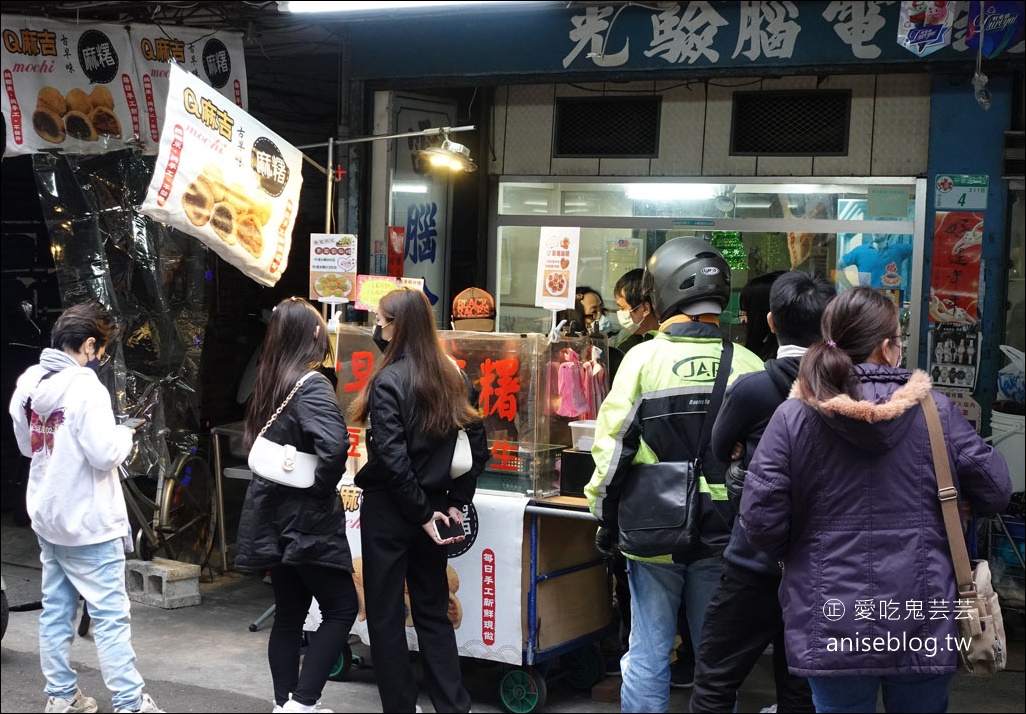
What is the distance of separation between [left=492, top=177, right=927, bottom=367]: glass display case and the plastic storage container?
2.97m

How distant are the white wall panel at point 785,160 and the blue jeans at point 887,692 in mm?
5294

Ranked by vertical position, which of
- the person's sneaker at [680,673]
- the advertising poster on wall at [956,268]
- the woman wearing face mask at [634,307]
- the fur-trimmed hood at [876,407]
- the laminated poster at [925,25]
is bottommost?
the person's sneaker at [680,673]

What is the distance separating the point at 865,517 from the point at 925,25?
154 inches

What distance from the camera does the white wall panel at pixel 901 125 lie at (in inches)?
302

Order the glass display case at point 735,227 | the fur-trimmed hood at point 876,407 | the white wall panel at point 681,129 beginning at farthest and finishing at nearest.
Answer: the white wall panel at point 681,129
the glass display case at point 735,227
the fur-trimmed hood at point 876,407

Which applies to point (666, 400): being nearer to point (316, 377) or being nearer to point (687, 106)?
point (316, 377)

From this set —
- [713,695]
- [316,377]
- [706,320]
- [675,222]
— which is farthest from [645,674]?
[675,222]

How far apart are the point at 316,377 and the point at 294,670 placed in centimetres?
132

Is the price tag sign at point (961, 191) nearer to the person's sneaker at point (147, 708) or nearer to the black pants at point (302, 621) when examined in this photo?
the black pants at point (302, 621)

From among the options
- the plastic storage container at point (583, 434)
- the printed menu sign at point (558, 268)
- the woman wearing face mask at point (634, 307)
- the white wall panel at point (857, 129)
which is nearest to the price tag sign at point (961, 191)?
the white wall panel at point (857, 129)

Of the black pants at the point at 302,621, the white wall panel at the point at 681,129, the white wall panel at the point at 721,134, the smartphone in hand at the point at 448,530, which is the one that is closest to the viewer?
the black pants at the point at 302,621

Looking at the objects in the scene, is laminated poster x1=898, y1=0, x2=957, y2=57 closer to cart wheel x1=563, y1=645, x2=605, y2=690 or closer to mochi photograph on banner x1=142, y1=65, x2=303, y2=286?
mochi photograph on banner x1=142, y1=65, x2=303, y2=286

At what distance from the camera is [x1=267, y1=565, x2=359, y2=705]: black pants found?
493 cm

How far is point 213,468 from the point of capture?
28.0ft
